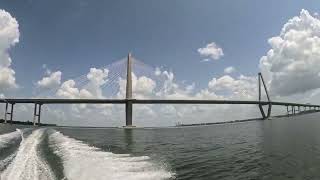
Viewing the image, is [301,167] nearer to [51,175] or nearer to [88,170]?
[88,170]

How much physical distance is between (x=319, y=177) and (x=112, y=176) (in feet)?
31.0

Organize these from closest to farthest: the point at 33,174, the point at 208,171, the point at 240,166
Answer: the point at 33,174 < the point at 208,171 < the point at 240,166

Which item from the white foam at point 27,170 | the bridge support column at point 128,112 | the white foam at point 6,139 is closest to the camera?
the white foam at point 27,170

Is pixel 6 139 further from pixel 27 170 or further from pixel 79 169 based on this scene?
pixel 79 169

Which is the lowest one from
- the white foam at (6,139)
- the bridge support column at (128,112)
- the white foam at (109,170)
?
the white foam at (109,170)

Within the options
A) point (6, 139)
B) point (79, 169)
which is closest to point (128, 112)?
point (6, 139)

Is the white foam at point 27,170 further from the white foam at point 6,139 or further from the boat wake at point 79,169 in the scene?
the white foam at point 6,139

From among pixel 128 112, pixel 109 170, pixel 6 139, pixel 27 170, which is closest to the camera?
pixel 27 170

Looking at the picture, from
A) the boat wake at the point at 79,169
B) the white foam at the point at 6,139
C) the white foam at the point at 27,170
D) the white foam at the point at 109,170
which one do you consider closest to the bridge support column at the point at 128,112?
the white foam at the point at 6,139

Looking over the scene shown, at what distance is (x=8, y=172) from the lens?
49.3 feet

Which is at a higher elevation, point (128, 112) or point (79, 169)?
point (128, 112)

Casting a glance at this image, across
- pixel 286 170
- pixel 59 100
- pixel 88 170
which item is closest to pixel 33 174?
pixel 88 170

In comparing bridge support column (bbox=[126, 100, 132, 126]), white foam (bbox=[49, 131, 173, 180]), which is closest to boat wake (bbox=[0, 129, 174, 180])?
white foam (bbox=[49, 131, 173, 180])

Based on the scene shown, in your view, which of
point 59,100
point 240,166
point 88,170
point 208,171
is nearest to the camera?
point 88,170
